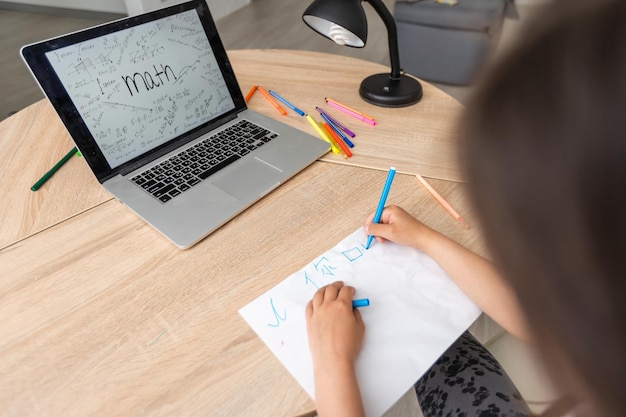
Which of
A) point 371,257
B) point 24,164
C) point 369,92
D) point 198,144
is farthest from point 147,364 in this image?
point 369,92

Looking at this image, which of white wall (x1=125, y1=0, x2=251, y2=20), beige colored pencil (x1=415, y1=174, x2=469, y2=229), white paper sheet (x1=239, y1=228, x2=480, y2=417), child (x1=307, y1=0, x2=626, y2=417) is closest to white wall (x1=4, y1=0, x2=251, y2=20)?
white wall (x1=125, y1=0, x2=251, y2=20)

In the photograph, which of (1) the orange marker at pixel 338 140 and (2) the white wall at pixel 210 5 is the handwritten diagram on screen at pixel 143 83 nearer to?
(1) the orange marker at pixel 338 140

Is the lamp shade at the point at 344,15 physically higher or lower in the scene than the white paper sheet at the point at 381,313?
higher

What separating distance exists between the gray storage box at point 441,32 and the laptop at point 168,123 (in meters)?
1.51

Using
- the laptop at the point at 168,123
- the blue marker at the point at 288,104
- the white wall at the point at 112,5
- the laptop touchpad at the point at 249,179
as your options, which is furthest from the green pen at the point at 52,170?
the white wall at the point at 112,5

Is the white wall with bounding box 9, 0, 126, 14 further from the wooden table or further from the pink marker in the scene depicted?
the pink marker

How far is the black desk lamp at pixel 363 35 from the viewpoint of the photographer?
77 cm

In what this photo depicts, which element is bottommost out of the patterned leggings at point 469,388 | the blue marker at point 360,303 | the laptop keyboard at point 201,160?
the patterned leggings at point 469,388

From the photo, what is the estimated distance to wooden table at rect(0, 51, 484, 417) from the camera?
457 mm

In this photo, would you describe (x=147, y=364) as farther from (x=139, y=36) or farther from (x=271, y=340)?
(x=139, y=36)

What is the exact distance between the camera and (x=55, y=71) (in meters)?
0.65

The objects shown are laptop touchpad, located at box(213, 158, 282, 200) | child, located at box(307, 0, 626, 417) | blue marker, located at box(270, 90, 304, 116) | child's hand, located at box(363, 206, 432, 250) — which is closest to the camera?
child, located at box(307, 0, 626, 417)

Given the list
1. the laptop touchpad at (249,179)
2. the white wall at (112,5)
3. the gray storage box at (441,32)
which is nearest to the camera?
the laptop touchpad at (249,179)

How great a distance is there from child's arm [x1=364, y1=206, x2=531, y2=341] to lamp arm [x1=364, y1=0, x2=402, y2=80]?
0.45 m
